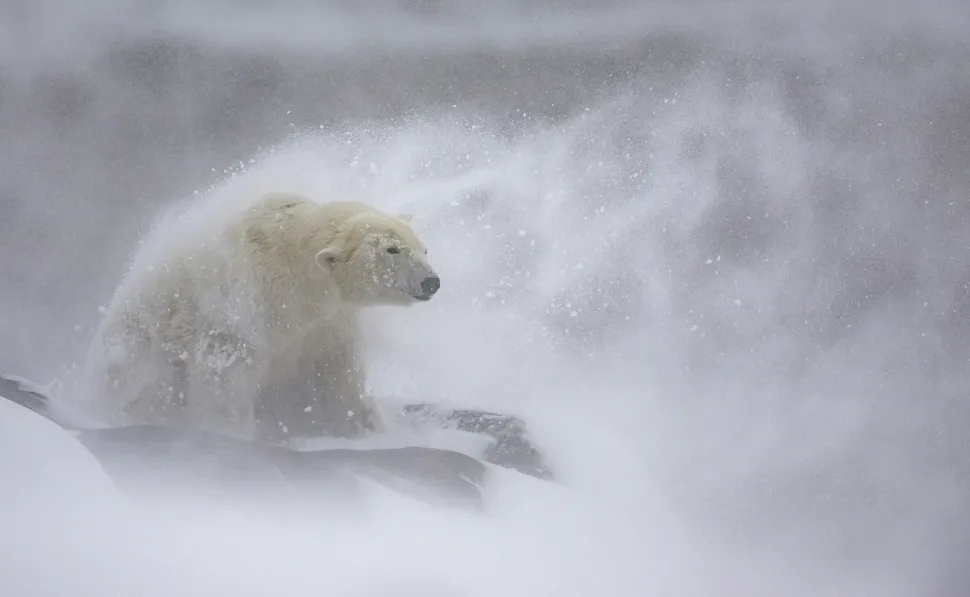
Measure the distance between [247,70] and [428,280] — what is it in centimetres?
97

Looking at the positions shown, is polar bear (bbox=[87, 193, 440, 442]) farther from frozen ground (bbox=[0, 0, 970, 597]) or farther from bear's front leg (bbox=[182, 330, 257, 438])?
frozen ground (bbox=[0, 0, 970, 597])

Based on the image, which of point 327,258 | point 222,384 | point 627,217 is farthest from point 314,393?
point 627,217

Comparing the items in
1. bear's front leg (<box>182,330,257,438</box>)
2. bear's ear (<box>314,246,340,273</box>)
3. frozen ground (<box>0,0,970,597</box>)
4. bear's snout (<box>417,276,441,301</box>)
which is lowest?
bear's front leg (<box>182,330,257,438</box>)

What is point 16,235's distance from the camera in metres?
2.15

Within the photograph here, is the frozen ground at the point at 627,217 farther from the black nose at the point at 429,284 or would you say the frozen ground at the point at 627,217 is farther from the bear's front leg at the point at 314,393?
the black nose at the point at 429,284

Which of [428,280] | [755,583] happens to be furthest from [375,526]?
[755,583]

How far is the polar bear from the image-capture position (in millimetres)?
1792

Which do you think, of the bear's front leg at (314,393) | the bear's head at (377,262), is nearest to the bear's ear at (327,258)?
the bear's head at (377,262)

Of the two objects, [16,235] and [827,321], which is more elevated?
[827,321]

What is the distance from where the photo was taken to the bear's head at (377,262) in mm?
1766

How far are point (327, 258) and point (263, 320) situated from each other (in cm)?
24

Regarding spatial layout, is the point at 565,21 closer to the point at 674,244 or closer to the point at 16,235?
the point at 674,244

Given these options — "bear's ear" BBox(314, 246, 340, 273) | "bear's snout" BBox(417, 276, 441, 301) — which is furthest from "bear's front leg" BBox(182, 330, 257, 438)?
"bear's snout" BBox(417, 276, 441, 301)

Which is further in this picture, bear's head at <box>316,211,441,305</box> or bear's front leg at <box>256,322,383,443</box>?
bear's front leg at <box>256,322,383,443</box>
